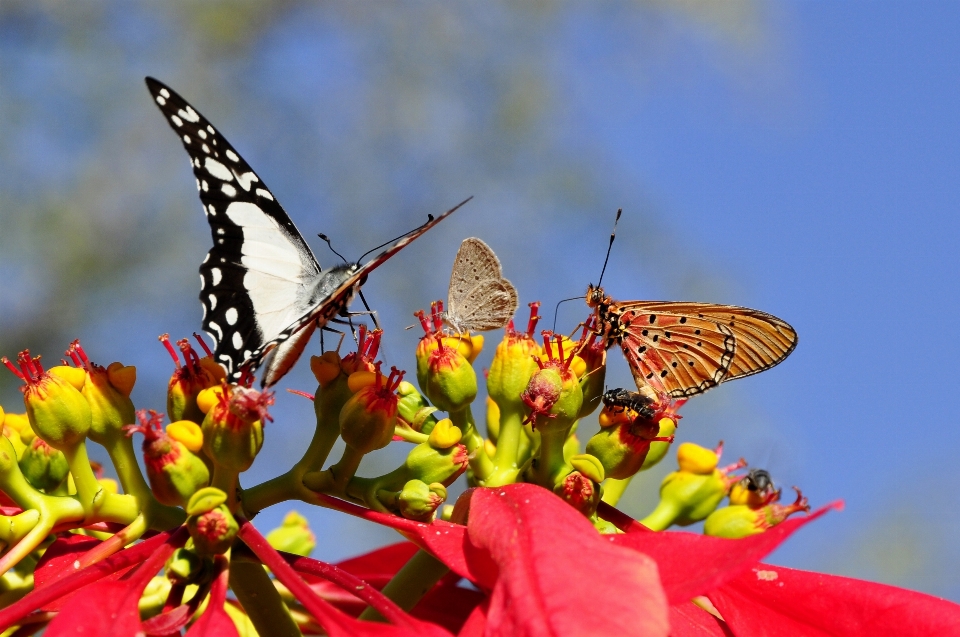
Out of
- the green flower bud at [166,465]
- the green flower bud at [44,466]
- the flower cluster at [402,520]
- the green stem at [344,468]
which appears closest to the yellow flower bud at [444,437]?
the flower cluster at [402,520]

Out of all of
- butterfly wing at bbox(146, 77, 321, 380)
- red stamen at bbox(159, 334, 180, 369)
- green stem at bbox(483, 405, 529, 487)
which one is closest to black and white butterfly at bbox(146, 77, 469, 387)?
butterfly wing at bbox(146, 77, 321, 380)

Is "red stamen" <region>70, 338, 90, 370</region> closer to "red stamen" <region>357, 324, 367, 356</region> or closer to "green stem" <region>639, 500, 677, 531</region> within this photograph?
"red stamen" <region>357, 324, 367, 356</region>

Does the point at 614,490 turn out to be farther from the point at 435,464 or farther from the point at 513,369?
the point at 435,464

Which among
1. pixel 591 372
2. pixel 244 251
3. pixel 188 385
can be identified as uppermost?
pixel 244 251

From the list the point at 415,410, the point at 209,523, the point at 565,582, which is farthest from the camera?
the point at 415,410

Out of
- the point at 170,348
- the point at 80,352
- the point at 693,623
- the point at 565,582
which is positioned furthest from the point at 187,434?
the point at 693,623

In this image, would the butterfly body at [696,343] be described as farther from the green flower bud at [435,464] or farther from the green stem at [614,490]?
the green flower bud at [435,464]

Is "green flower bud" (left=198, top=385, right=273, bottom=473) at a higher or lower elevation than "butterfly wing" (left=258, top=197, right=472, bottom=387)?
lower

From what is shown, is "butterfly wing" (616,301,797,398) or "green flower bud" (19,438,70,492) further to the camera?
"butterfly wing" (616,301,797,398)
